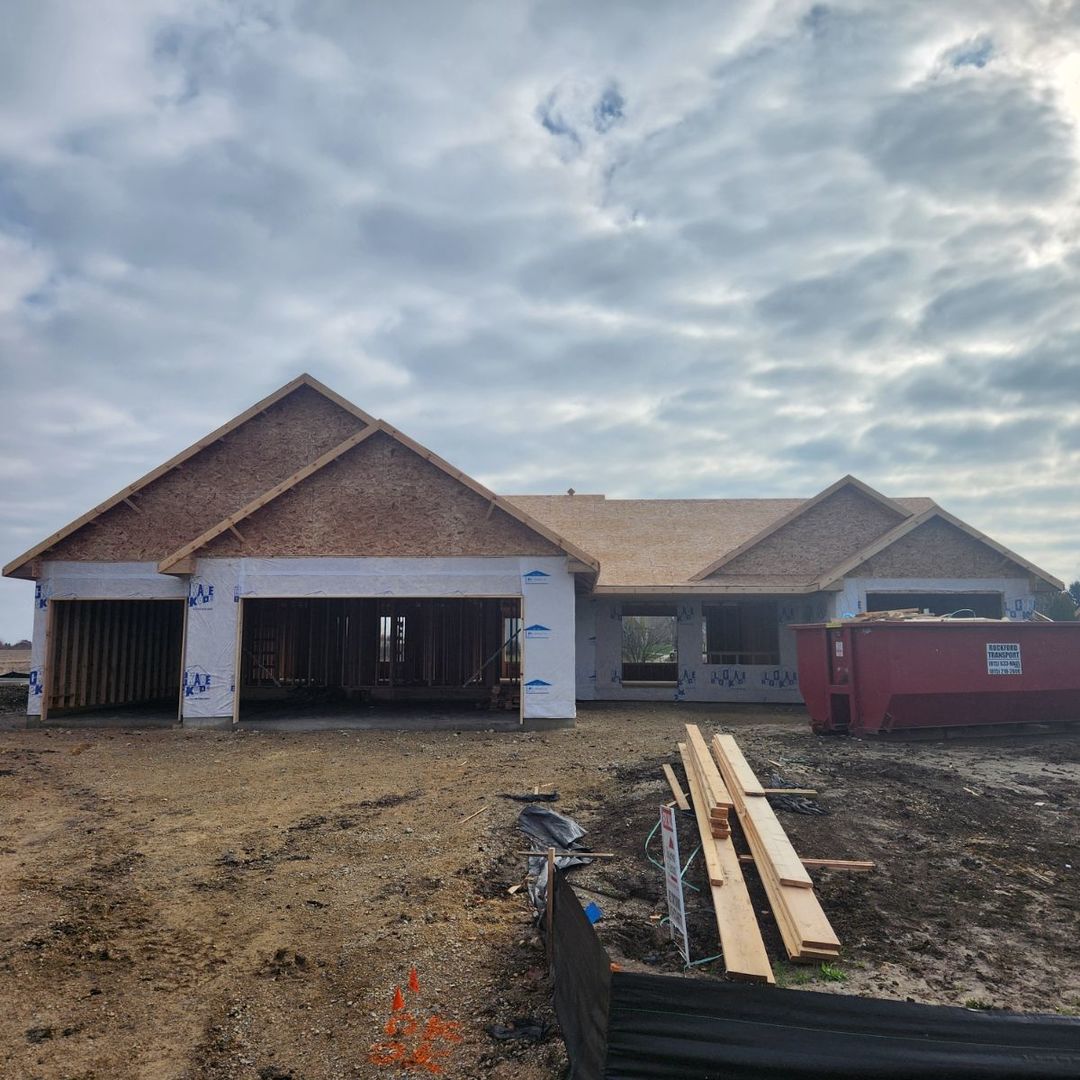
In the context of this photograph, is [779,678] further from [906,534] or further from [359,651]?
[359,651]

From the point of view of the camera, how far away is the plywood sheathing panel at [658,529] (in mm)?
18578

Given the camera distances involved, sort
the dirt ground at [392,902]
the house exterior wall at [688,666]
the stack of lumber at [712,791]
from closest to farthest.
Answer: the dirt ground at [392,902]
the stack of lumber at [712,791]
the house exterior wall at [688,666]

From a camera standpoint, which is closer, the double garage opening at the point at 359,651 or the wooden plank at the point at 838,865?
the wooden plank at the point at 838,865

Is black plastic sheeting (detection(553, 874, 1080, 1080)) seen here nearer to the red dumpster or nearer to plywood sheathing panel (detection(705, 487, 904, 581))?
the red dumpster

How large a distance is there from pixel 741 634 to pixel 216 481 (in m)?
12.9

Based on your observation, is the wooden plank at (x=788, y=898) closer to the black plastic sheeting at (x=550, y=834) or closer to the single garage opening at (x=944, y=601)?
the black plastic sheeting at (x=550, y=834)

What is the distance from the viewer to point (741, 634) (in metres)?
19.5

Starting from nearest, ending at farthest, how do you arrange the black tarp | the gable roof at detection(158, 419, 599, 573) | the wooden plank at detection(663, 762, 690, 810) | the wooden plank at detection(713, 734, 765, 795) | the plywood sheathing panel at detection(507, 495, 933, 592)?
1. the black tarp
2. the wooden plank at detection(713, 734, 765, 795)
3. the wooden plank at detection(663, 762, 690, 810)
4. the gable roof at detection(158, 419, 599, 573)
5. the plywood sheathing panel at detection(507, 495, 933, 592)

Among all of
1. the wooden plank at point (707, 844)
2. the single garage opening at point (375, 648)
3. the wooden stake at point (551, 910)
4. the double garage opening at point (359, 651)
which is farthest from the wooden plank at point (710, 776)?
the single garage opening at point (375, 648)

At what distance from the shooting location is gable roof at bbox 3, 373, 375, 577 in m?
15.0

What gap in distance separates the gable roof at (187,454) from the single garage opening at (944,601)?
39.5 ft

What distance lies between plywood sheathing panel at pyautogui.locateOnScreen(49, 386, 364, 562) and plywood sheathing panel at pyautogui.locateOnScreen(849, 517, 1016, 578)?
1212 cm

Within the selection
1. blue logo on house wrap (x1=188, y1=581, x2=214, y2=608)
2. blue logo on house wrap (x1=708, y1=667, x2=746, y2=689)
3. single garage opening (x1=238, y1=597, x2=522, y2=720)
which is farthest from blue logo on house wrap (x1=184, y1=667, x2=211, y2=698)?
blue logo on house wrap (x1=708, y1=667, x2=746, y2=689)

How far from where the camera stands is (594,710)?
1756 cm
